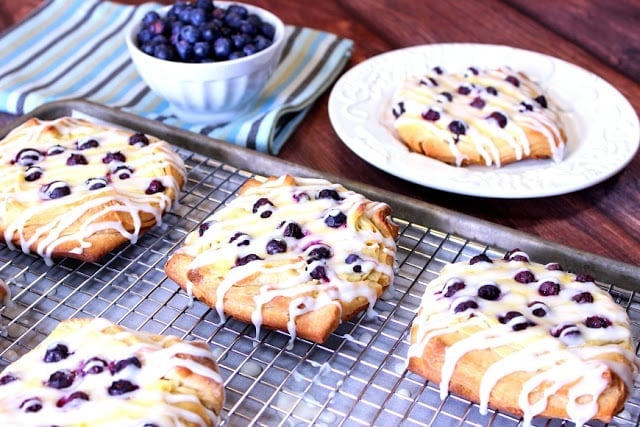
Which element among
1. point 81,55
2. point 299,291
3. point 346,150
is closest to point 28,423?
point 299,291

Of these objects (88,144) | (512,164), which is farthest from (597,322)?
(88,144)

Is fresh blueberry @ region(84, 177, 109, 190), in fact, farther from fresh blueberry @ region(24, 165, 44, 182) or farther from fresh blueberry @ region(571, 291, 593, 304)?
fresh blueberry @ region(571, 291, 593, 304)

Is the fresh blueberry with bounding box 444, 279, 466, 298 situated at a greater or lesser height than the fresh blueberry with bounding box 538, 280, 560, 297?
lesser

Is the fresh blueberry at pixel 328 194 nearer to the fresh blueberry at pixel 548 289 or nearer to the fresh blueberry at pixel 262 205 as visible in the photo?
the fresh blueberry at pixel 262 205

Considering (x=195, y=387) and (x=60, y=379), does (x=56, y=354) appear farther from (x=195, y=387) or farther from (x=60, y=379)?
(x=195, y=387)

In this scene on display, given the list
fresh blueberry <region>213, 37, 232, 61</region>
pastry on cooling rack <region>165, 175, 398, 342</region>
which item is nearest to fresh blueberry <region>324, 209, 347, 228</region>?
pastry on cooling rack <region>165, 175, 398, 342</region>

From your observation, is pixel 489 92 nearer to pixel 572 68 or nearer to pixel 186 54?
pixel 572 68

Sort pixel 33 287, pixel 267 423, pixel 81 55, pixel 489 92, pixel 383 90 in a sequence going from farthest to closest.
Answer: pixel 81 55, pixel 383 90, pixel 489 92, pixel 33 287, pixel 267 423

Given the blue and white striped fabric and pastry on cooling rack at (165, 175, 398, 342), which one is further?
the blue and white striped fabric
